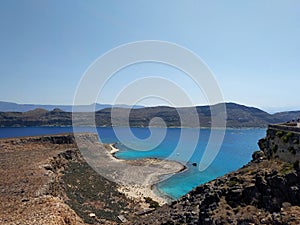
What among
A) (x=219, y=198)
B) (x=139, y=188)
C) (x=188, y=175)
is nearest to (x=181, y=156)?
(x=188, y=175)

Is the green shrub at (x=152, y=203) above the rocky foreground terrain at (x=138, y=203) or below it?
below

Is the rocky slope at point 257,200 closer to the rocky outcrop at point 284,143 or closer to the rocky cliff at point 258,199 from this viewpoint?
→ the rocky cliff at point 258,199

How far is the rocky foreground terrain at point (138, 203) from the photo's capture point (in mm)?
18172

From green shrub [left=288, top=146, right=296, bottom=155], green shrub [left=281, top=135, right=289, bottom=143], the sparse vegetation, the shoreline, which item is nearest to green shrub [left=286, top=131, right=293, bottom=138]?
green shrub [left=281, top=135, right=289, bottom=143]

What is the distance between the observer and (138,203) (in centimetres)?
4278

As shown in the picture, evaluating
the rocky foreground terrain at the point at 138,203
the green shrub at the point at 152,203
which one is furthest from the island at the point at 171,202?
the green shrub at the point at 152,203

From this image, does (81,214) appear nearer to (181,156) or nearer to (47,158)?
(47,158)

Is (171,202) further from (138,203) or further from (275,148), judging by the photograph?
(275,148)

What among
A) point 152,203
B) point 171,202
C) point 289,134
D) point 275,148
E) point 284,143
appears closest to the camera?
point 289,134

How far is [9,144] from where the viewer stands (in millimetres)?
71625

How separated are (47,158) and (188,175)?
32.1 metres

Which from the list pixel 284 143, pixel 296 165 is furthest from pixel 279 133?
pixel 296 165

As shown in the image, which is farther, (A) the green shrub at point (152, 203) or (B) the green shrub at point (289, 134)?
(A) the green shrub at point (152, 203)

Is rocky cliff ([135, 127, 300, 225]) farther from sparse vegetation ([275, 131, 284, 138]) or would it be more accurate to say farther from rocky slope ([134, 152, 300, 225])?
sparse vegetation ([275, 131, 284, 138])
